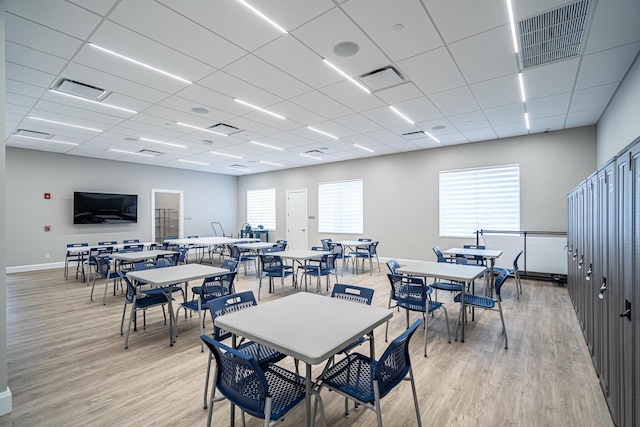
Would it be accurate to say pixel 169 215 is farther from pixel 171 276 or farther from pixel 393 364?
pixel 393 364

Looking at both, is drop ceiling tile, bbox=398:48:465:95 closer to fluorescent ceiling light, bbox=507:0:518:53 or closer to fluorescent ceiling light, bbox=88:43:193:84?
fluorescent ceiling light, bbox=507:0:518:53

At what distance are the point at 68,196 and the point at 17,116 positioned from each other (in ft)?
13.4

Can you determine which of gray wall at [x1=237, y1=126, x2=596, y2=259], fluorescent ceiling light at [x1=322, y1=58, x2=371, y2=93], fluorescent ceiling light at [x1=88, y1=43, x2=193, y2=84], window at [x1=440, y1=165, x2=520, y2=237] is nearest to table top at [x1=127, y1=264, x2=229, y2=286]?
fluorescent ceiling light at [x1=88, y1=43, x2=193, y2=84]

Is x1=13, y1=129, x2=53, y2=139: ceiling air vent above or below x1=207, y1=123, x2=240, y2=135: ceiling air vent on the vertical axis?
below

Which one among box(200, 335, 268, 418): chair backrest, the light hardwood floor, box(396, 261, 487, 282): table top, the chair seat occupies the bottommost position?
the light hardwood floor

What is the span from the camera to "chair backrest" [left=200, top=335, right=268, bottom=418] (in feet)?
5.00

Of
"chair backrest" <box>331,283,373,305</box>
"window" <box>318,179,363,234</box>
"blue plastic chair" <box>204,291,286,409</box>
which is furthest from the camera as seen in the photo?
"window" <box>318,179,363,234</box>

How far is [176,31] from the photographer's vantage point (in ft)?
9.89

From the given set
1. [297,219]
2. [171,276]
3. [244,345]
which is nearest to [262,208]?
[297,219]

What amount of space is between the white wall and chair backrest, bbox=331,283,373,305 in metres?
2.81

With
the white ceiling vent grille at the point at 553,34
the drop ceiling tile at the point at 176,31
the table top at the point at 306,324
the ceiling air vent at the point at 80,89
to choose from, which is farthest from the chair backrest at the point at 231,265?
the white ceiling vent grille at the point at 553,34

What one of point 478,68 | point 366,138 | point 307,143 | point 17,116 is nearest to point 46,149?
point 17,116

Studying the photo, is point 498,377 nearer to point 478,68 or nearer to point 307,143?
point 478,68

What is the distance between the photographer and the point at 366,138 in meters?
7.26
